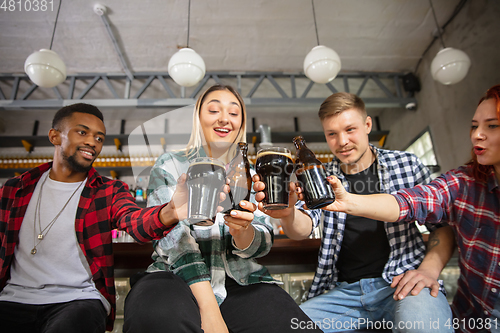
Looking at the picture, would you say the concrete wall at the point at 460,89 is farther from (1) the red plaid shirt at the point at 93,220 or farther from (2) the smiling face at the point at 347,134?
(1) the red plaid shirt at the point at 93,220

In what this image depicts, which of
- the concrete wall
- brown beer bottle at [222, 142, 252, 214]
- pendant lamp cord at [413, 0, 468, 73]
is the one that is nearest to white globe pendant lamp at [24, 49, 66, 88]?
brown beer bottle at [222, 142, 252, 214]

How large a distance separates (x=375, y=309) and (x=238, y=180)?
74cm

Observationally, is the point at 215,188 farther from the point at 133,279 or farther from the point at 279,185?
the point at 133,279

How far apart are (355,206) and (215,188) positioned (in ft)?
1.48

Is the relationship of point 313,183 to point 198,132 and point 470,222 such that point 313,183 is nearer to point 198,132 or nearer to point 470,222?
point 198,132

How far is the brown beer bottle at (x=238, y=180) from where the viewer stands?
0.81m

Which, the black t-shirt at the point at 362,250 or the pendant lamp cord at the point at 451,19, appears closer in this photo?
the black t-shirt at the point at 362,250

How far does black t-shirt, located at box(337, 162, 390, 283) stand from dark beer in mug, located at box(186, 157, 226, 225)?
750 mm

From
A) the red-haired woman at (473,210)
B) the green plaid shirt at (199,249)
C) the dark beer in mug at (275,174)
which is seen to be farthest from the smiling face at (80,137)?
the red-haired woman at (473,210)

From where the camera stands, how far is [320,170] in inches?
32.5

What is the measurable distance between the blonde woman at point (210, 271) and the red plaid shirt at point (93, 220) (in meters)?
0.13

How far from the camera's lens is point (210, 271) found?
98 centimetres

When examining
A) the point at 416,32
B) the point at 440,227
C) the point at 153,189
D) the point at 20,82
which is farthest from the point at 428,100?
the point at 20,82

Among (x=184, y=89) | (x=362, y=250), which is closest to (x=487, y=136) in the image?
(x=362, y=250)
